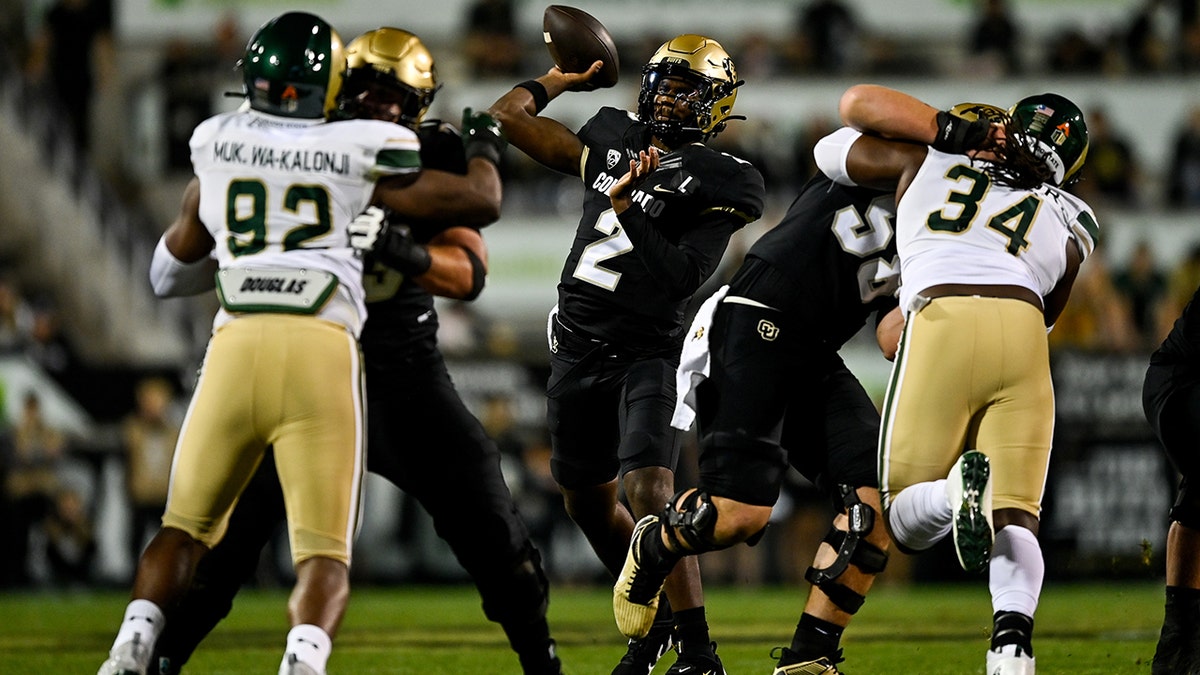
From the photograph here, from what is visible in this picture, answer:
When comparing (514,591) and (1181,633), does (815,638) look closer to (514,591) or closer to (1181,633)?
(514,591)

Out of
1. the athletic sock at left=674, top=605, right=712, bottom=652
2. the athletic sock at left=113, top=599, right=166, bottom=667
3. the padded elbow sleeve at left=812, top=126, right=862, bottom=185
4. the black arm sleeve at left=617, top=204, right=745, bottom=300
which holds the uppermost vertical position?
the padded elbow sleeve at left=812, top=126, right=862, bottom=185

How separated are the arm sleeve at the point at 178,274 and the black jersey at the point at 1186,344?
334cm

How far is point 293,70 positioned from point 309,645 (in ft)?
5.16

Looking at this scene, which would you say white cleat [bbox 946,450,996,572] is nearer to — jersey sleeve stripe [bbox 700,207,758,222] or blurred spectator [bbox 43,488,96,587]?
jersey sleeve stripe [bbox 700,207,758,222]

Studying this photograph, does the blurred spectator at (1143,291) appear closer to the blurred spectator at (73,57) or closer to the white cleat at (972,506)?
the white cleat at (972,506)

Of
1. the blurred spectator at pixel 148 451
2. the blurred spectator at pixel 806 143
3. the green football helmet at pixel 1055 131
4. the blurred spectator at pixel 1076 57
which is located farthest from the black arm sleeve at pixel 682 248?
the blurred spectator at pixel 1076 57

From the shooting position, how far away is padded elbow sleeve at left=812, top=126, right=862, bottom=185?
204 inches

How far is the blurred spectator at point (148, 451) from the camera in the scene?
11633 millimetres

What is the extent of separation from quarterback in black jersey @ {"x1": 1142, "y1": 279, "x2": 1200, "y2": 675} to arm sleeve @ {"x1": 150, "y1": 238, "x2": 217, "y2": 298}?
10.9 feet

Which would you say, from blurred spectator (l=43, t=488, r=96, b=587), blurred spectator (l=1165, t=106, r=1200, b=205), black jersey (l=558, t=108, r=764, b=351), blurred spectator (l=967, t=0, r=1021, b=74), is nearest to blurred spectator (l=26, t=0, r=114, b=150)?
blurred spectator (l=43, t=488, r=96, b=587)

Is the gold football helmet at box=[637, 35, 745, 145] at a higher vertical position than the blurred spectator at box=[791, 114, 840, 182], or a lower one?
higher

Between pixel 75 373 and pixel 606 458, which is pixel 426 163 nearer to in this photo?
pixel 606 458

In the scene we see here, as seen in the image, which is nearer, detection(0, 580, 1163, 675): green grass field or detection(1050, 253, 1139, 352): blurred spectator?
detection(0, 580, 1163, 675): green grass field

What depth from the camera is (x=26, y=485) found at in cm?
1155
